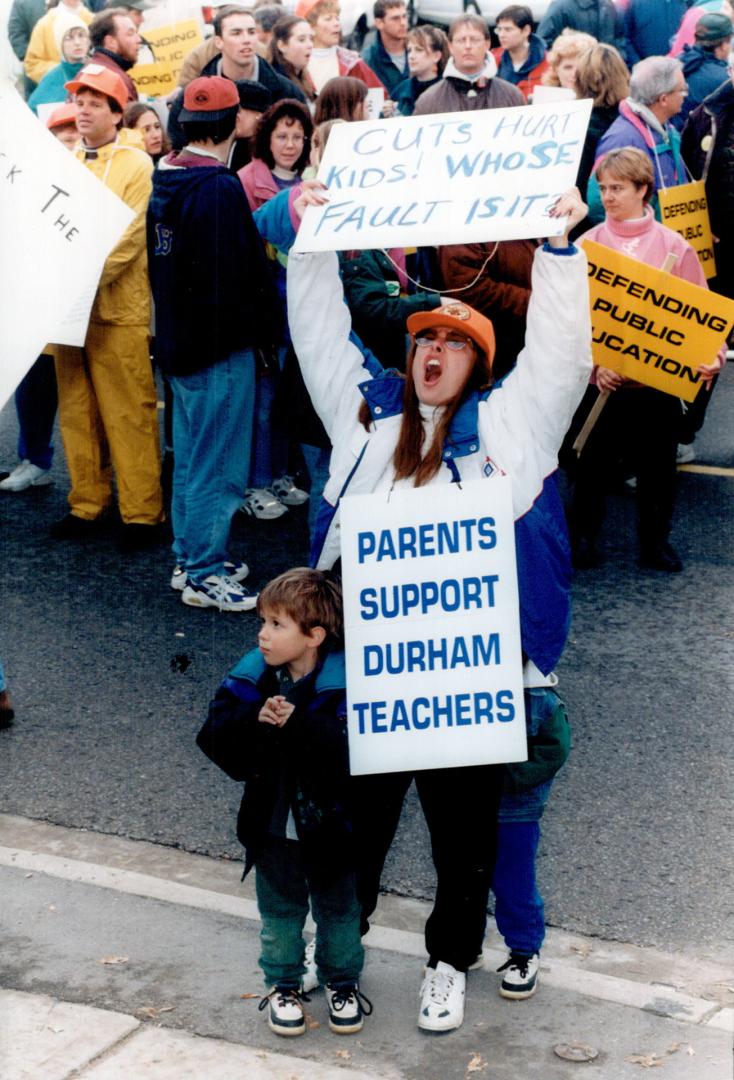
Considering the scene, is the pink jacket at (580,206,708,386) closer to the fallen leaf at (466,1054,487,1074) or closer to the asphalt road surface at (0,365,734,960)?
the asphalt road surface at (0,365,734,960)

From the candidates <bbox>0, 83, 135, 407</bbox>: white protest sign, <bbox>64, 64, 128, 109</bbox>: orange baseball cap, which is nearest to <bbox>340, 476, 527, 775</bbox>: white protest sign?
<bbox>0, 83, 135, 407</bbox>: white protest sign

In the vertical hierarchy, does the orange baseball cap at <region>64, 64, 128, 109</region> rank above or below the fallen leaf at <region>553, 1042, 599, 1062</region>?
above

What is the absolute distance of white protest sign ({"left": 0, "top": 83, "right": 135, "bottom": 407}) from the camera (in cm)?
606

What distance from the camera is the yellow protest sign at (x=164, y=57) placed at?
38.0ft

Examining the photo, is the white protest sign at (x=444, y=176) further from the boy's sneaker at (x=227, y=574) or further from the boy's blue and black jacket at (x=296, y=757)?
the boy's sneaker at (x=227, y=574)

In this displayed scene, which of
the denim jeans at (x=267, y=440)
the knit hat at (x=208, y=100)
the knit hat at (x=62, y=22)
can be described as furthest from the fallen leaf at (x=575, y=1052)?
the knit hat at (x=62, y=22)

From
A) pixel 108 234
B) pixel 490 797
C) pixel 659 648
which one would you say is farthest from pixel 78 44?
pixel 490 797

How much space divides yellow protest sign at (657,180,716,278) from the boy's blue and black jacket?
513 cm

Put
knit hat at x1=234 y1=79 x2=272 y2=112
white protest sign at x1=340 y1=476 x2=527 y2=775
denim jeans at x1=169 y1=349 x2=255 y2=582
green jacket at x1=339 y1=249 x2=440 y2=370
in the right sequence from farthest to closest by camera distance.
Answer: knit hat at x1=234 y1=79 x2=272 y2=112, denim jeans at x1=169 y1=349 x2=255 y2=582, green jacket at x1=339 y1=249 x2=440 y2=370, white protest sign at x1=340 y1=476 x2=527 y2=775

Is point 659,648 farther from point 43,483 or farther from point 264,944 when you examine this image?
point 43,483

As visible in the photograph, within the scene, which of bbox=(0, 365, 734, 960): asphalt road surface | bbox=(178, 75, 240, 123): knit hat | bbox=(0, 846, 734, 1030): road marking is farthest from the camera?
bbox=(178, 75, 240, 123): knit hat

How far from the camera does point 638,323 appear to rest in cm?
693

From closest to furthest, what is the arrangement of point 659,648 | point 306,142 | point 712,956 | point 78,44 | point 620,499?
point 712,956, point 659,648, point 306,142, point 620,499, point 78,44

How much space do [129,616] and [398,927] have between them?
2731mm
